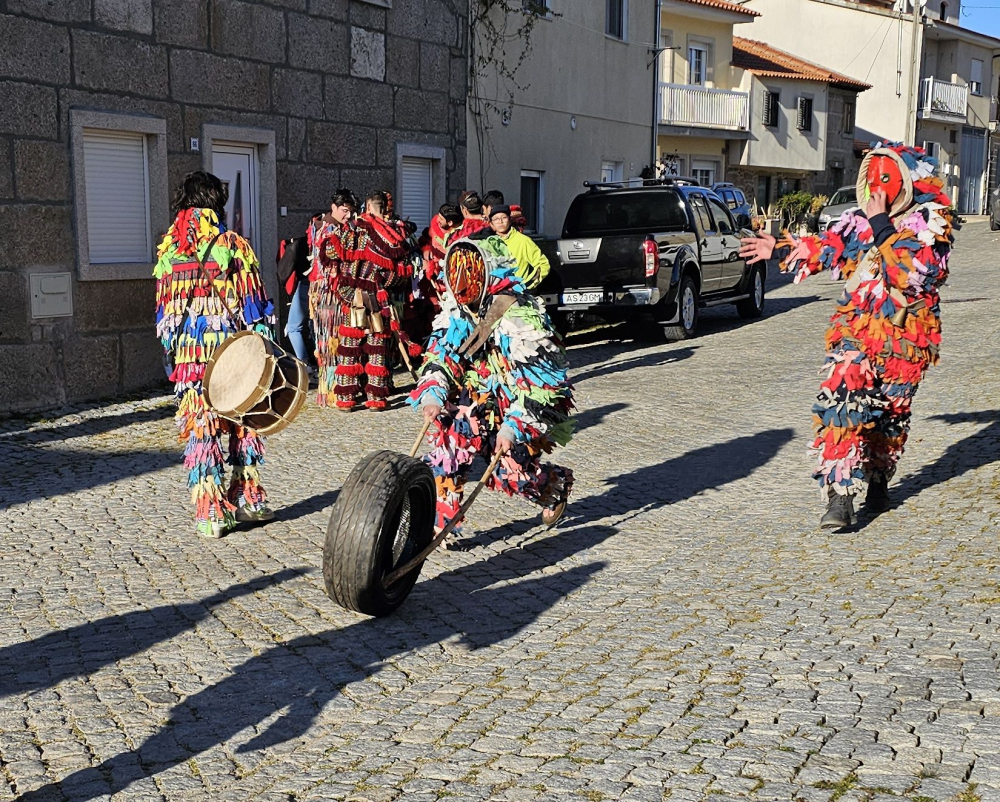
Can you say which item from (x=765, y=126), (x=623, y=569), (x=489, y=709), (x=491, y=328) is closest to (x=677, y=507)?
(x=623, y=569)

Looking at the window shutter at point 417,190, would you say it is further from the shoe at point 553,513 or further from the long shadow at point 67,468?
the shoe at point 553,513

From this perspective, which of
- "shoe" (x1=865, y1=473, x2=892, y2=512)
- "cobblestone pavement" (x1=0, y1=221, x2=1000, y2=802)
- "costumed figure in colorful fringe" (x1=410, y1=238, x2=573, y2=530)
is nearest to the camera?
"cobblestone pavement" (x1=0, y1=221, x2=1000, y2=802)

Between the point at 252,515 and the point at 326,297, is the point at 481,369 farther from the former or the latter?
the point at 326,297

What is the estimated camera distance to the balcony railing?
37.3 m

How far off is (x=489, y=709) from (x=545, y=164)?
674 inches

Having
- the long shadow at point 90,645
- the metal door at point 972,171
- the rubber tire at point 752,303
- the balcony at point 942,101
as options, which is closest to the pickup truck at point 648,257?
the rubber tire at point 752,303

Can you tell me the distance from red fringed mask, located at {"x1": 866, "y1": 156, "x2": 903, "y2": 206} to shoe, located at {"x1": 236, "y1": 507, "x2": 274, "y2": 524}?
13.3 ft

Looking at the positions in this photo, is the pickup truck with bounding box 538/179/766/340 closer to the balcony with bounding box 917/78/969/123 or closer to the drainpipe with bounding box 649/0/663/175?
the drainpipe with bounding box 649/0/663/175

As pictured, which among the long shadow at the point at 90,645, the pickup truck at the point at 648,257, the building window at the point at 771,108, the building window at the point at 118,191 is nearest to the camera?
the long shadow at the point at 90,645

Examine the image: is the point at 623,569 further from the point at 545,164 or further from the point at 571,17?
the point at 571,17

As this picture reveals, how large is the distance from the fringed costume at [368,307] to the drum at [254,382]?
4.60 m

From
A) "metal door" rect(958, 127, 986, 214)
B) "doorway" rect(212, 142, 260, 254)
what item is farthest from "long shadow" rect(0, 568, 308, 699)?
"metal door" rect(958, 127, 986, 214)

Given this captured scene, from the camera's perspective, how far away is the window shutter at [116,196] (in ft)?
37.9

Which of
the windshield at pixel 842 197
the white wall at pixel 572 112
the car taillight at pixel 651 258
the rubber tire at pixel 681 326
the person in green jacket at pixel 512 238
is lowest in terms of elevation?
the rubber tire at pixel 681 326
